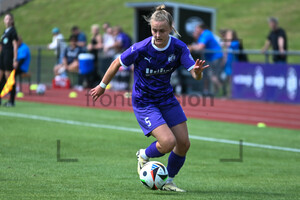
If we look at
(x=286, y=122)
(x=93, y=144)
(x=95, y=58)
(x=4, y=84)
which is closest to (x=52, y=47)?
(x=95, y=58)

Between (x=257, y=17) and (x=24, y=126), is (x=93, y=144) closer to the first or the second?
(x=24, y=126)

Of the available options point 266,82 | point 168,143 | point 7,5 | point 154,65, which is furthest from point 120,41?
point 168,143

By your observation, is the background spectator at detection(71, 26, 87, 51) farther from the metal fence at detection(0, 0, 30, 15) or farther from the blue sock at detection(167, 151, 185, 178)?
the blue sock at detection(167, 151, 185, 178)

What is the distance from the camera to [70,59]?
23.1m

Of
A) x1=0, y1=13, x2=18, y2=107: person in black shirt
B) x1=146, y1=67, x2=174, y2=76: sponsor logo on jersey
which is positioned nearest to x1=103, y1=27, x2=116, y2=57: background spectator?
x1=0, y1=13, x2=18, y2=107: person in black shirt

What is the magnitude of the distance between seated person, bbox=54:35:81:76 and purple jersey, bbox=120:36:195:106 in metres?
16.0

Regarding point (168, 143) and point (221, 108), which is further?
point (221, 108)

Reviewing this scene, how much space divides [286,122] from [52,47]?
465 inches

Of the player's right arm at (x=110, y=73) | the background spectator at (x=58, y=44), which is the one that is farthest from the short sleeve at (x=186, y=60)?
the background spectator at (x=58, y=44)

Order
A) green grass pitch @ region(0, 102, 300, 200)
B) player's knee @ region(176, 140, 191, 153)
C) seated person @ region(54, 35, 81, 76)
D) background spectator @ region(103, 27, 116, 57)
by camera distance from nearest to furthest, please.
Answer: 1. green grass pitch @ region(0, 102, 300, 200)
2. player's knee @ region(176, 140, 191, 153)
3. background spectator @ region(103, 27, 116, 57)
4. seated person @ region(54, 35, 81, 76)

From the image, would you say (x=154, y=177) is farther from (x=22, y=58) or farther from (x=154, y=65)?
(x=22, y=58)

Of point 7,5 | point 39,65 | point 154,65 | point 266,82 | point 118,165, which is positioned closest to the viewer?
point 154,65

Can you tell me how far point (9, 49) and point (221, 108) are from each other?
20.9 feet

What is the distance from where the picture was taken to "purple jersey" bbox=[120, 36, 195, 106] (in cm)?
668
